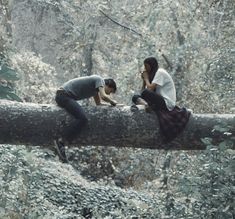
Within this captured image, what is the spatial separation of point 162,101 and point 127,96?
10500 millimetres

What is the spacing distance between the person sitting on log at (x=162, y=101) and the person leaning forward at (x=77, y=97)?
43 cm

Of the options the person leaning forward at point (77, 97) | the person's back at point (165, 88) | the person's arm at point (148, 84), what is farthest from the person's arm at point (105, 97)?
the person's back at point (165, 88)

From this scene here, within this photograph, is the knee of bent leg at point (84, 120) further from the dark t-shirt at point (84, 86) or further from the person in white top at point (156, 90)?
the person in white top at point (156, 90)

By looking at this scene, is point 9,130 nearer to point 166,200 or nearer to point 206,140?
point 206,140

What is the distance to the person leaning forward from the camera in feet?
22.9

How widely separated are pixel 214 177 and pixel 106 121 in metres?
1.56

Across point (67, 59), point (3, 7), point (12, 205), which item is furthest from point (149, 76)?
point (67, 59)

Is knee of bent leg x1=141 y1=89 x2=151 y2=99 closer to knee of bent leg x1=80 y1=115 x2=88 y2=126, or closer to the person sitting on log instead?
the person sitting on log

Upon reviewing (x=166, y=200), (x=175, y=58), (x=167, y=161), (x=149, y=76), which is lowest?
(x=167, y=161)

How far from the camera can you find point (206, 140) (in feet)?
22.6

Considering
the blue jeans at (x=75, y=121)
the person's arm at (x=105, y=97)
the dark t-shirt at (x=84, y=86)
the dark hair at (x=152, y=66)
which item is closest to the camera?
the blue jeans at (x=75, y=121)

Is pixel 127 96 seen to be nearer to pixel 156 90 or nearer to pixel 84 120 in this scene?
pixel 156 90

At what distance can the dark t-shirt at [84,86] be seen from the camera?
7461mm

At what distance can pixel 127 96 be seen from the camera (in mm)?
17875
